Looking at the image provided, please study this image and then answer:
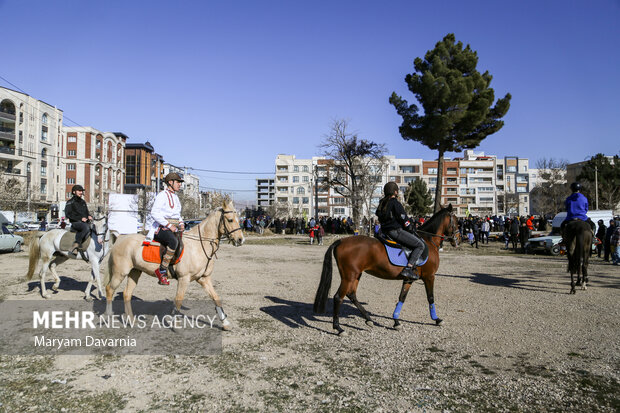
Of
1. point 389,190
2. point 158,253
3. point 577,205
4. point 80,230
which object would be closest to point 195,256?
point 158,253

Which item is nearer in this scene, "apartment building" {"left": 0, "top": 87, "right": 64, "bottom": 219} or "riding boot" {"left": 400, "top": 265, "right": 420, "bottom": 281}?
"riding boot" {"left": 400, "top": 265, "right": 420, "bottom": 281}

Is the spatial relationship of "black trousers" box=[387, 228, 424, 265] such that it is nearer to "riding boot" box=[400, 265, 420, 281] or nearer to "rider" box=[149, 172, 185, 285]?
"riding boot" box=[400, 265, 420, 281]

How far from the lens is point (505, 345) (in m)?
5.65

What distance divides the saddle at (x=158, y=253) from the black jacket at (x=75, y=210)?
3534mm

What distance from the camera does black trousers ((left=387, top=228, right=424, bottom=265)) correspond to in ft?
21.8

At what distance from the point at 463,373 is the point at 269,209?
90.2 metres

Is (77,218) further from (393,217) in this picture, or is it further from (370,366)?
(370,366)

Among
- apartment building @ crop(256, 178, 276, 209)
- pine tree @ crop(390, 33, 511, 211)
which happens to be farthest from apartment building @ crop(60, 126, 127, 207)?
apartment building @ crop(256, 178, 276, 209)

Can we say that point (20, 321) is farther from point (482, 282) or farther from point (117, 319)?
point (482, 282)

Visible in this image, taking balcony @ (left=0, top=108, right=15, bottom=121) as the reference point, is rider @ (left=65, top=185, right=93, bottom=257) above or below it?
below

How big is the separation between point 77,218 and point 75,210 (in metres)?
0.19

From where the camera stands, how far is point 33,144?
189ft

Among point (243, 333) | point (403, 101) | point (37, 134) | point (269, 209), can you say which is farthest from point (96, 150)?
point (243, 333)

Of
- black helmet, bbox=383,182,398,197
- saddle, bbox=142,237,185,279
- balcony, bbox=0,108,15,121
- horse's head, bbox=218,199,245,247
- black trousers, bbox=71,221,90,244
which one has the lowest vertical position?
saddle, bbox=142,237,185,279
